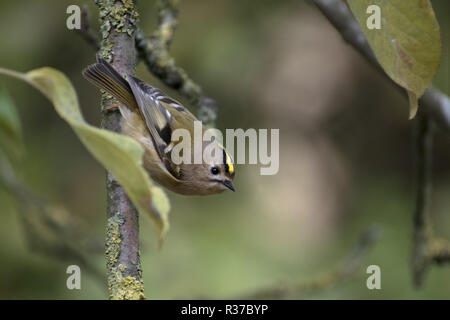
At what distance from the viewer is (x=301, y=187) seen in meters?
4.78

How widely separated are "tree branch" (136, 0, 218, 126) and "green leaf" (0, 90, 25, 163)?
458 mm

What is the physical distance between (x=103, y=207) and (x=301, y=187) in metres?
1.46

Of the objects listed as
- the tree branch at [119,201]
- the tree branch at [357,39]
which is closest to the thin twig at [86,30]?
the tree branch at [119,201]

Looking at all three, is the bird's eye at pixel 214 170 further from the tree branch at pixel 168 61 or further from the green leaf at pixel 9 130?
the green leaf at pixel 9 130

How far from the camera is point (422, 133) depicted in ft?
8.09

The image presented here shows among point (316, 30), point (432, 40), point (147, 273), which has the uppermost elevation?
point (316, 30)

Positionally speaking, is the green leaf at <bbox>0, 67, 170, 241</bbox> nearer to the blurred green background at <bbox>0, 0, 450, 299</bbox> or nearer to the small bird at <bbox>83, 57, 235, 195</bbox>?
the small bird at <bbox>83, 57, 235, 195</bbox>

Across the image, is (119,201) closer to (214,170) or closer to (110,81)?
(110,81)

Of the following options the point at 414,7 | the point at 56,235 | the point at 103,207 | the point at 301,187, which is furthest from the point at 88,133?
the point at 301,187

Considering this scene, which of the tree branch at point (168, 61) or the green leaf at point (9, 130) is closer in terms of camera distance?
the green leaf at point (9, 130)

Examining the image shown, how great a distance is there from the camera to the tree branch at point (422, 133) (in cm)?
184

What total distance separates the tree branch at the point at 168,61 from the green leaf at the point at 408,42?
90cm

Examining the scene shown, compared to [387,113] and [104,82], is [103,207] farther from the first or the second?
[104,82]

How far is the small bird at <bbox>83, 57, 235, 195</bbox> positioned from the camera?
6.58 ft
